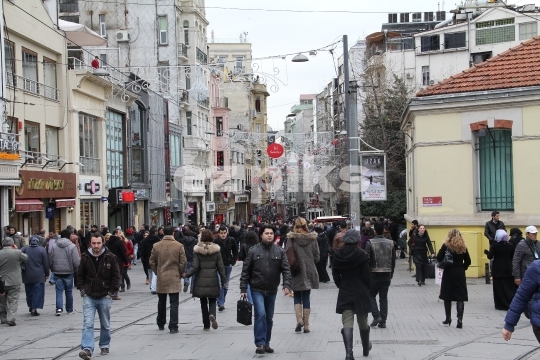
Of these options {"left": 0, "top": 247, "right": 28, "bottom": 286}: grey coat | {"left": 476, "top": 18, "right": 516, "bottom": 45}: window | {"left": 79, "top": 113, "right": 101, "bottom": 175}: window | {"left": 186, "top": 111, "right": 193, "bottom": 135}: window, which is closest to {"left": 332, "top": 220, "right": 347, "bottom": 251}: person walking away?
{"left": 0, "top": 247, "right": 28, "bottom": 286}: grey coat

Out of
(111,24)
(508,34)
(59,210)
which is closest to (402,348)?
(59,210)

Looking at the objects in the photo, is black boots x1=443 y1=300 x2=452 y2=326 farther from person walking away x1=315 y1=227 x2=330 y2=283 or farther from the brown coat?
person walking away x1=315 y1=227 x2=330 y2=283

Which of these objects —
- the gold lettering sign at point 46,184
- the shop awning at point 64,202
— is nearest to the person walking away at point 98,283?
the gold lettering sign at point 46,184

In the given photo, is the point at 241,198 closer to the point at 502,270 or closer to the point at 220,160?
the point at 220,160

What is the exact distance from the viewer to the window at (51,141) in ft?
105

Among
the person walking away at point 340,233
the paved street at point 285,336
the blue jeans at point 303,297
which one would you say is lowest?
the paved street at point 285,336

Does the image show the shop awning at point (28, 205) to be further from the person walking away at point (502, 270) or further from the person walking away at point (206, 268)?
the person walking away at point (502, 270)

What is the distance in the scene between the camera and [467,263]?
14352 mm

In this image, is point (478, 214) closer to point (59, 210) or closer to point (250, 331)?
point (250, 331)

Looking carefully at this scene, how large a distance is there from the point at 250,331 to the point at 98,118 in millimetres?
25183

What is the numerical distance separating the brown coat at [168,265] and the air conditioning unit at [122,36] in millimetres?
41237

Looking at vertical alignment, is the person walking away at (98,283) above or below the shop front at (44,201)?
below

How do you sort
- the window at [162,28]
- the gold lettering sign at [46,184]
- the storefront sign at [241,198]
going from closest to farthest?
the gold lettering sign at [46,184] → the window at [162,28] → the storefront sign at [241,198]

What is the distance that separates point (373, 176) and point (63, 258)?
11355 millimetres
